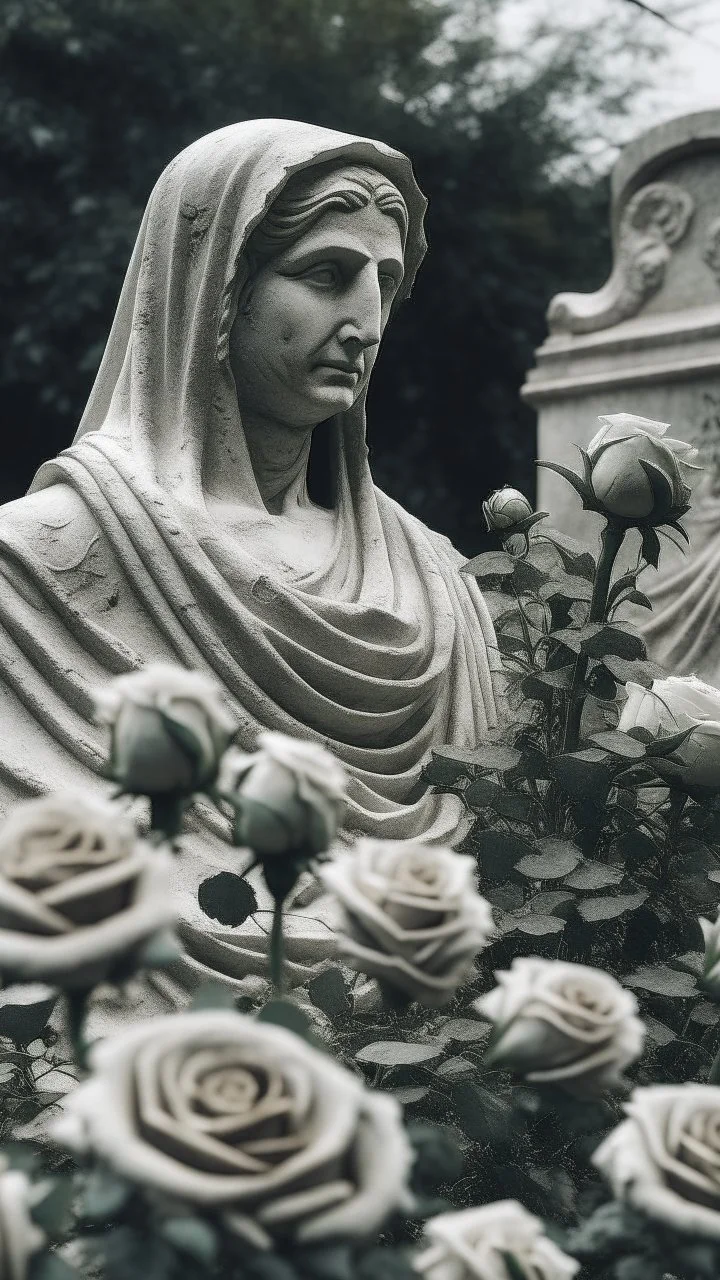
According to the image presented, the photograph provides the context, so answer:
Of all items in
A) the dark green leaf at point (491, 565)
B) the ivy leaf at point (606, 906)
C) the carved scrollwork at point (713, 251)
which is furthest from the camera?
the carved scrollwork at point (713, 251)

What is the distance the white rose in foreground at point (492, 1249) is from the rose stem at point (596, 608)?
965 mm

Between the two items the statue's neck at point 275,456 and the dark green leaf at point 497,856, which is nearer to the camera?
the dark green leaf at point 497,856

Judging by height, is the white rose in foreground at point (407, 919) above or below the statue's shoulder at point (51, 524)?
above

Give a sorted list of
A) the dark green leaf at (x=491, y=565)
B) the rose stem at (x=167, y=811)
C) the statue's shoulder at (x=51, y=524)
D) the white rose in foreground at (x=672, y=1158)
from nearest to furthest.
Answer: the white rose in foreground at (x=672, y=1158), the rose stem at (x=167, y=811), the dark green leaf at (x=491, y=565), the statue's shoulder at (x=51, y=524)

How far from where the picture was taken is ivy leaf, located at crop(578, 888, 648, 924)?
195 cm

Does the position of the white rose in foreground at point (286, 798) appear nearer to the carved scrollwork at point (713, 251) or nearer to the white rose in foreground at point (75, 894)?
the white rose in foreground at point (75, 894)

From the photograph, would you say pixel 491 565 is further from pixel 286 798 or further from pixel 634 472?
pixel 286 798

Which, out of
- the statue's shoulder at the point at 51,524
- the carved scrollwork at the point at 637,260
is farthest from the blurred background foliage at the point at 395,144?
the statue's shoulder at the point at 51,524

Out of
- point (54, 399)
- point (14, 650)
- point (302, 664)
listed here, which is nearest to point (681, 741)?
point (302, 664)

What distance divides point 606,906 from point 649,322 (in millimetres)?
3421

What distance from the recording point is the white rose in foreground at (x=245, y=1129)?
2.96 feet

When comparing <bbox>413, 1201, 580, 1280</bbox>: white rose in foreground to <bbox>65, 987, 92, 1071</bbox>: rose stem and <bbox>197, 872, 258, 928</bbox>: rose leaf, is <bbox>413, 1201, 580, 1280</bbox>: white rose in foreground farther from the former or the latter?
<bbox>197, 872, 258, 928</bbox>: rose leaf

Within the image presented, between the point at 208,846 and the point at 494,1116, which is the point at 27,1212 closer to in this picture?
the point at 494,1116

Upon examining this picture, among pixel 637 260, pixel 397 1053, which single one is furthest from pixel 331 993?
pixel 637 260
